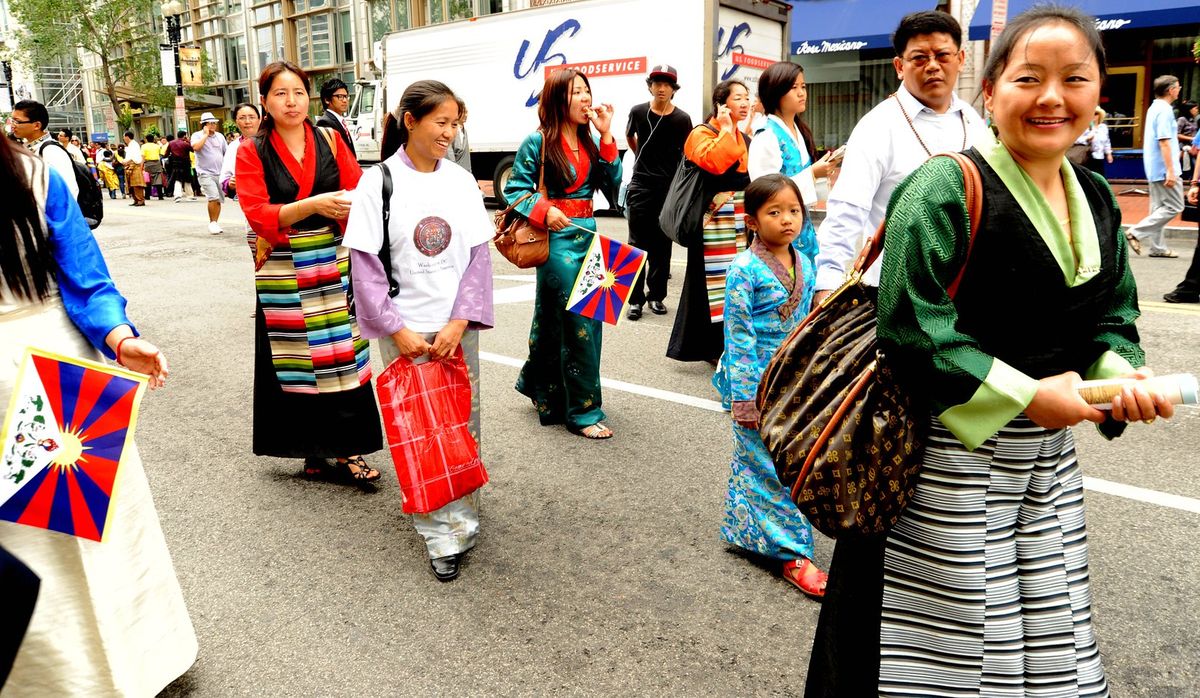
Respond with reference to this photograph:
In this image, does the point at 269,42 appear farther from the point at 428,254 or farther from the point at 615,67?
the point at 428,254

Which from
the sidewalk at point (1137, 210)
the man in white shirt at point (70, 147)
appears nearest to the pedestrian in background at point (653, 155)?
the man in white shirt at point (70, 147)

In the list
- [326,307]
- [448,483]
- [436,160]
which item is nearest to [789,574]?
[448,483]

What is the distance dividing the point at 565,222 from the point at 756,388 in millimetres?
1721

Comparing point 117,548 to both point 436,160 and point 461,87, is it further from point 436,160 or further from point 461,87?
point 461,87

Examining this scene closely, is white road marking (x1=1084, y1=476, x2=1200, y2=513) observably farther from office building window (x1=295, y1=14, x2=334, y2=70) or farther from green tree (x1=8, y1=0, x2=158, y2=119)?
green tree (x1=8, y1=0, x2=158, y2=119)

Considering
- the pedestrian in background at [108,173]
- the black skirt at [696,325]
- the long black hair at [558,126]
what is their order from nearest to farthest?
the long black hair at [558,126] → the black skirt at [696,325] → the pedestrian in background at [108,173]

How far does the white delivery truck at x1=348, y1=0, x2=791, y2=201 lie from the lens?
14.8 m

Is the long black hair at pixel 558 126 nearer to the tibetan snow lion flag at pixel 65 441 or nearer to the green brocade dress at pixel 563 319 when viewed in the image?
A: the green brocade dress at pixel 563 319

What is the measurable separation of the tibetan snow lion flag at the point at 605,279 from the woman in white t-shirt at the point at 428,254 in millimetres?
1106

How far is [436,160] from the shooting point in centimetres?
345

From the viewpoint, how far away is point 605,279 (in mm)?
4633

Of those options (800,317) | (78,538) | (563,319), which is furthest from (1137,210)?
(78,538)

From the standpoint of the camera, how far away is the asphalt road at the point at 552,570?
2773mm

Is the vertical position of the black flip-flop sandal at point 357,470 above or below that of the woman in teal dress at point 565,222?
below
